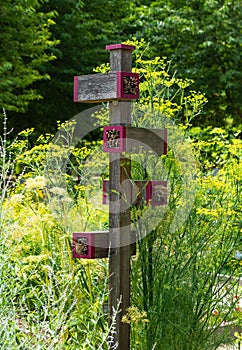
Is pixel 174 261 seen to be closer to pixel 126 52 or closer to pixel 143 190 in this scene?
pixel 143 190

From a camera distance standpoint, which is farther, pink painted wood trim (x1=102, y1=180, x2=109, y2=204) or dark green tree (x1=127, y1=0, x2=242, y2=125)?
dark green tree (x1=127, y1=0, x2=242, y2=125)

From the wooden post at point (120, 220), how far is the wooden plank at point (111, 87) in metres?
0.07

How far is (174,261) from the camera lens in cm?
425

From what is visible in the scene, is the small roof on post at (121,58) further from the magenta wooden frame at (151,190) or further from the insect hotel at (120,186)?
the magenta wooden frame at (151,190)

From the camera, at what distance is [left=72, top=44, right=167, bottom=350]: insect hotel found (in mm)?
4145

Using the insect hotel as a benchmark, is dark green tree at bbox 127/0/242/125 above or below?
above

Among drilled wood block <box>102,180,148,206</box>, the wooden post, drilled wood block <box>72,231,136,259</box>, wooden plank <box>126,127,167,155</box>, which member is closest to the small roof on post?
the wooden post

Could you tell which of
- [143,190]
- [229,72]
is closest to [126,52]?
[143,190]

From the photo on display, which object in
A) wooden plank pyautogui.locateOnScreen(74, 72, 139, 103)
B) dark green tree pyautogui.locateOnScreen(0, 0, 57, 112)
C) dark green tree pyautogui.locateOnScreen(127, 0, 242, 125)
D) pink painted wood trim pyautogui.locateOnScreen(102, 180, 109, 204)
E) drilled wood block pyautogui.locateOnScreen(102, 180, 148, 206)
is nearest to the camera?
wooden plank pyautogui.locateOnScreen(74, 72, 139, 103)

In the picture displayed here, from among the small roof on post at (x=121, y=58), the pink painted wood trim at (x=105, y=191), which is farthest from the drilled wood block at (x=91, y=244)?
the small roof on post at (x=121, y=58)

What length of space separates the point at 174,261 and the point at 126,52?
130cm

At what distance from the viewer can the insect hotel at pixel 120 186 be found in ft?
13.6

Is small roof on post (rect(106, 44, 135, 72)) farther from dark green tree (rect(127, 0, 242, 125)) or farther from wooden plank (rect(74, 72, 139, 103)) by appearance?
dark green tree (rect(127, 0, 242, 125))

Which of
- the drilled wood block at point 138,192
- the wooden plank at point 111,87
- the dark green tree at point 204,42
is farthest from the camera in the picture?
the dark green tree at point 204,42
